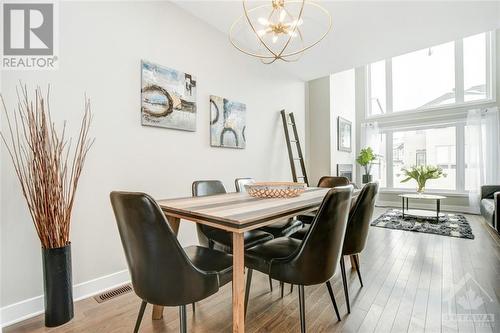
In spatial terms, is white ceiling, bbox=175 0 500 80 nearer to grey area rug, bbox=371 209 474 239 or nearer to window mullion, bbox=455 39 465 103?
grey area rug, bbox=371 209 474 239

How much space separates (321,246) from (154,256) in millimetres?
767

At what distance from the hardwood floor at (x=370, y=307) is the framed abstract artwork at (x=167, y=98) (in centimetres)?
153

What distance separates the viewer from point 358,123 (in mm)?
6223

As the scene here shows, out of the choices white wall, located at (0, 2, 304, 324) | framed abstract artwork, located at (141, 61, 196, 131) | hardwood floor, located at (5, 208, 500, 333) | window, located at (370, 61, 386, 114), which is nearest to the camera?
hardwood floor, located at (5, 208, 500, 333)

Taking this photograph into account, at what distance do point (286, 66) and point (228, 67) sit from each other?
133cm

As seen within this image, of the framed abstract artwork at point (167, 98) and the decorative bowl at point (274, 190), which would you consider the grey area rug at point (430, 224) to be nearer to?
the decorative bowl at point (274, 190)

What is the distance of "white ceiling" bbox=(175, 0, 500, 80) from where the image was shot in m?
2.39

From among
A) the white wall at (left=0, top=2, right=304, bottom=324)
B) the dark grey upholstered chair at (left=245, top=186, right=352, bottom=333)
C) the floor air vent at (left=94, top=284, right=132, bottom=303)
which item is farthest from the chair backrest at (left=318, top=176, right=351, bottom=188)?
the floor air vent at (left=94, top=284, right=132, bottom=303)

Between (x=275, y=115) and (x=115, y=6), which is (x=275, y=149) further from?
(x=115, y=6)

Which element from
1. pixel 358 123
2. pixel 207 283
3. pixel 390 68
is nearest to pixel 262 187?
pixel 207 283

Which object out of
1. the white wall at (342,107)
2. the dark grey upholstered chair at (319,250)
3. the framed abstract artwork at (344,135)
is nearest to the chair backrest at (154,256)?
the dark grey upholstered chair at (319,250)

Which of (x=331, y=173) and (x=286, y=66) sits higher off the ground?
(x=286, y=66)

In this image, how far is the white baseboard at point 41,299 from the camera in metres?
1.45

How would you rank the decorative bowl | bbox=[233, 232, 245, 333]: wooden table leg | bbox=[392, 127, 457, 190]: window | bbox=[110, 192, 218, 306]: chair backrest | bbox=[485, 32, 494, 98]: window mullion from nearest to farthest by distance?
1. bbox=[110, 192, 218, 306]: chair backrest
2. bbox=[233, 232, 245, 333]: wooden table leg
3. the decorative bowl
4. bbox=[485, 32, 494, 98]: window mullion
5. bbox=[392, 127, 457, 190]: window
